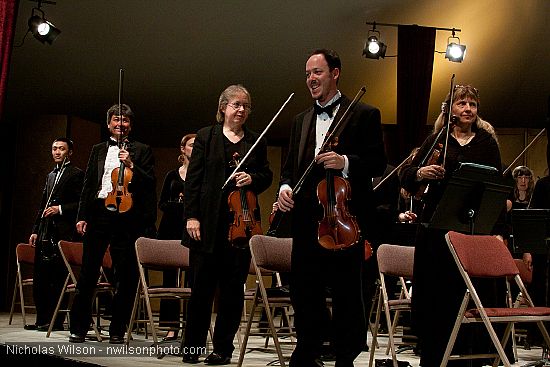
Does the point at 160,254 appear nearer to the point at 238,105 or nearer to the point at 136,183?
the point at 136,183

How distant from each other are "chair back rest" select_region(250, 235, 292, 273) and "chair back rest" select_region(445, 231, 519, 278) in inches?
43.6

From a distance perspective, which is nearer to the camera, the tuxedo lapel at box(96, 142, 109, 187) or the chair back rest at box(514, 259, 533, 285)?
the tuxedo lapel at box(96, 142, 109, 187)

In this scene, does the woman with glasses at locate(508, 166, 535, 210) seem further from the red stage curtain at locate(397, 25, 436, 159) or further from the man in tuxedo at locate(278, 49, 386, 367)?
the man in tuxedo at locate(278, 49, 386, 367)

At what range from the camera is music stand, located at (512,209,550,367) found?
16.8 ft

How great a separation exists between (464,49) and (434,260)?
5.86 meters

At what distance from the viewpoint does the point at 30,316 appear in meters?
9.85

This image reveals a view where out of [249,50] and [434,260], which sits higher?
[249,50]

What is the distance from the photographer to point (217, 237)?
15.9 ft

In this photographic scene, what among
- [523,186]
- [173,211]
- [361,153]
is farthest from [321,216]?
[523,186]

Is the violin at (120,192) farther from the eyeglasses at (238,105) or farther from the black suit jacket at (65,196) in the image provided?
the eyeglasses at (238,105)

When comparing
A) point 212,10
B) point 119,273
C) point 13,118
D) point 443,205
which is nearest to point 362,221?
point 443,205

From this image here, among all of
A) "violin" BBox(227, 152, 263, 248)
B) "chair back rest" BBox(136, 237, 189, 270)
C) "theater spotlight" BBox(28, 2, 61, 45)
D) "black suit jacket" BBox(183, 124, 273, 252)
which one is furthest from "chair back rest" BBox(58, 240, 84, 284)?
"theater spotlight" BBox(28, 2, 61, 45)

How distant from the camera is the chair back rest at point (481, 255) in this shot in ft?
12.8

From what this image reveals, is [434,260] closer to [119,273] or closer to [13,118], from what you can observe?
[119,273]
